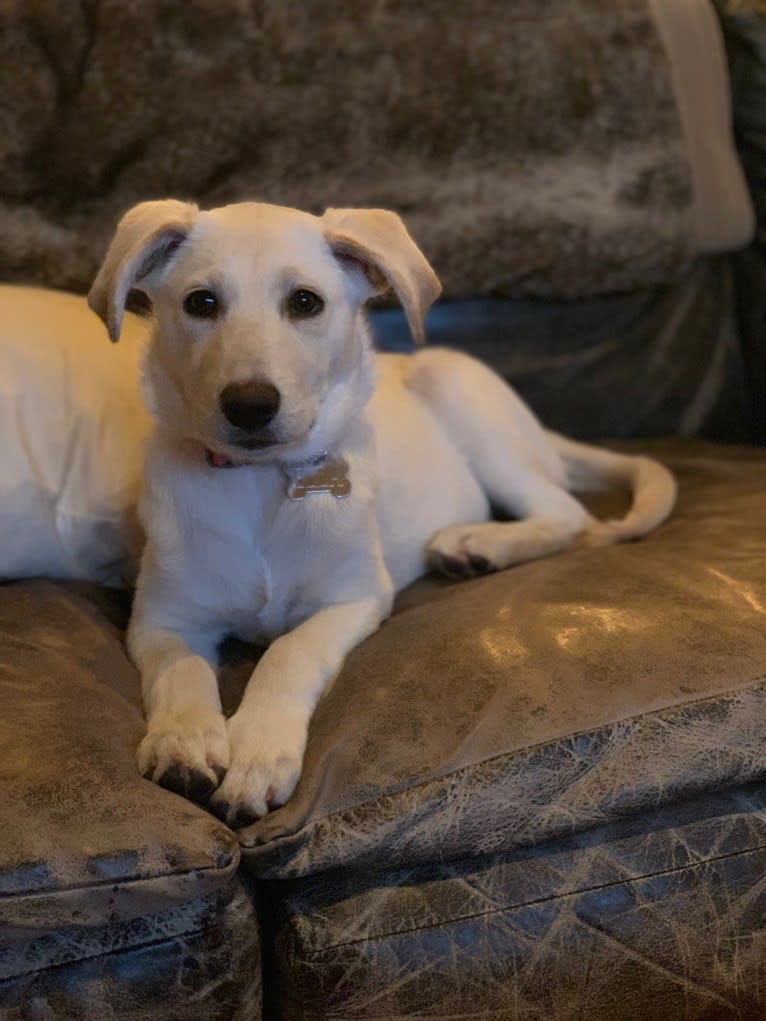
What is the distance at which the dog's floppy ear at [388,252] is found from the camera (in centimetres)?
165

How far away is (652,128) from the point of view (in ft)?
8.68

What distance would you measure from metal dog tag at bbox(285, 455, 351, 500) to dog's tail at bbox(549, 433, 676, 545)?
678 mm

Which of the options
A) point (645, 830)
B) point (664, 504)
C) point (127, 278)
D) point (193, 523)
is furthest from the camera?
point (664, 504)

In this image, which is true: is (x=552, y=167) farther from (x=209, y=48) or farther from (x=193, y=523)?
(x=193, y=523)

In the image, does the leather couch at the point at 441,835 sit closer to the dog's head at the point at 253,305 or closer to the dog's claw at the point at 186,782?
the dog's claw at the point at 186,782

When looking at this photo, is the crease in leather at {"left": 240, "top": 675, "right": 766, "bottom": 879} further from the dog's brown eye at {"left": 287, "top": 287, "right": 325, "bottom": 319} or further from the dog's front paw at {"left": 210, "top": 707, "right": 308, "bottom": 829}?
Answer: the dog's brown eye at {"left": 287, "top": 287, "right": 325, "bottom": 319}

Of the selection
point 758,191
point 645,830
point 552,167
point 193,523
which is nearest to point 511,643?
point 645,830

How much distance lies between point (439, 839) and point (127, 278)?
0.96 meters

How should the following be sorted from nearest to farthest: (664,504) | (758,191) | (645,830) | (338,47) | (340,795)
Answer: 1. (340,795)
2. (645,830)
3. (664,504)
4. (338,47)
5. (758,191)

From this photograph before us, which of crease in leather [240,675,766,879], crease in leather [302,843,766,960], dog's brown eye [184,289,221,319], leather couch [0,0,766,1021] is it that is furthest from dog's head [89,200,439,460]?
crease in leather [302,843,766,960]

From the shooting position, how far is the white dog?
1464 mm

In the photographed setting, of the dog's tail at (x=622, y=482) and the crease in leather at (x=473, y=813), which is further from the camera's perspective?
the dog's tail at (x=622, y=482)

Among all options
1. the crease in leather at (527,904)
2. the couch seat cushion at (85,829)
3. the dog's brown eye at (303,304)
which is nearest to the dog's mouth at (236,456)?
the dog's brown eye at (303,304)

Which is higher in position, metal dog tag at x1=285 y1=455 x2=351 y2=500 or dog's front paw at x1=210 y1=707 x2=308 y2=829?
metal dog tag at x1=285 y1=455 x2=351 y2=500
